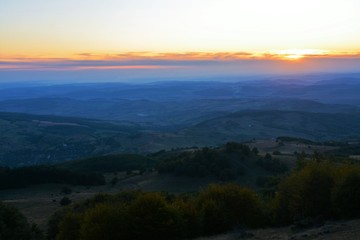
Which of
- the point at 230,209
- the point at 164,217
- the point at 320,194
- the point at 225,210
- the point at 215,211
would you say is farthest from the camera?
the point at 230,209

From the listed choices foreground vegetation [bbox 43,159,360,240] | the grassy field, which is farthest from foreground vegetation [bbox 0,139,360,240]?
the grassy field

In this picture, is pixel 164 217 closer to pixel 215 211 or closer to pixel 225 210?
pixel 215 211

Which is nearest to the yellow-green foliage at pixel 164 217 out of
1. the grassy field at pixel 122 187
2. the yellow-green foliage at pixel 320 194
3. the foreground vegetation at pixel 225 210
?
the foreground vegetation at pixel 225 210

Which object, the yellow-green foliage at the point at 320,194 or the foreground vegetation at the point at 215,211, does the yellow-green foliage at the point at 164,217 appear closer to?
the foreground vegetation at the point at 215,211

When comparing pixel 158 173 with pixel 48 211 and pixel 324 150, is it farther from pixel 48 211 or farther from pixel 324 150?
pixel 324 150

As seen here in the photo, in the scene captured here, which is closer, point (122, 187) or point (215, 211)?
point (215, 211)

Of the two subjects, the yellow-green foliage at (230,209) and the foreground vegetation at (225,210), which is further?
the yellow-green foliage at (230,209)

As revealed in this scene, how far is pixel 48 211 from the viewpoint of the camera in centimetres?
5219

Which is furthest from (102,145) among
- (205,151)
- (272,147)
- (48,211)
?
(48,211)

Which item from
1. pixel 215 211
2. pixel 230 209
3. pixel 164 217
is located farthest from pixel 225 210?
pixel 164 217

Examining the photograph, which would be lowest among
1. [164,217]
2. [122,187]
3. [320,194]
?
[122,187]

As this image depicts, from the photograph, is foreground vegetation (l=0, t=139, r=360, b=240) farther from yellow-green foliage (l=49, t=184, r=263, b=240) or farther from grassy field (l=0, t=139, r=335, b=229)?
grassy field (l=0, t=139, r=335, b=229)

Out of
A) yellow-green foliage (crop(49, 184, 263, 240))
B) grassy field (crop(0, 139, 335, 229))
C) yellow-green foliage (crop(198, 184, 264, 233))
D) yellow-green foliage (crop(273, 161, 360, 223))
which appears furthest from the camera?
grassy field (crop(0, 139, 335, 229))

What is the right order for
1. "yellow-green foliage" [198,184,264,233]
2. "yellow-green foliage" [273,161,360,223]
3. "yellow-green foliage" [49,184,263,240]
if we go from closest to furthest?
"yellow-green foliage" [49,184,263,240], "yellow-green foliage" [273,161,360,223], "yellow-green foliage" [198,184,264,233]
